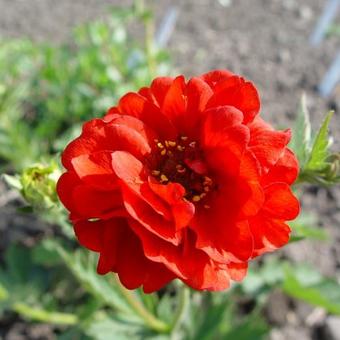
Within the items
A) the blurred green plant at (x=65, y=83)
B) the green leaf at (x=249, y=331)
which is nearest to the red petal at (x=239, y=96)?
the green leaf at (x=249, y=331)

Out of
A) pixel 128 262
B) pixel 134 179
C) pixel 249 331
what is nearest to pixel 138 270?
pixel 128 262

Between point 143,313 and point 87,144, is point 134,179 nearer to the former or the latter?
point 87,144

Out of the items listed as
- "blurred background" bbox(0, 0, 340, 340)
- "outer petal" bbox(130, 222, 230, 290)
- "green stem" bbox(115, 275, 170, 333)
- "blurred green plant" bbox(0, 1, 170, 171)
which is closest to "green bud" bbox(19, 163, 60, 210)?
"blurred background" bbox(0, 0, 340, 340)

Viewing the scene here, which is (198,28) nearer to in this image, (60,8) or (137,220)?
(60,8)

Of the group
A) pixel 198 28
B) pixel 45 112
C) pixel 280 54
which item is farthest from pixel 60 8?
pixel 280 54

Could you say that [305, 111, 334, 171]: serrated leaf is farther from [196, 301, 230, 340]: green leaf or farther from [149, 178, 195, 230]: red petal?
[196, 301, 230, 340]: green leaf

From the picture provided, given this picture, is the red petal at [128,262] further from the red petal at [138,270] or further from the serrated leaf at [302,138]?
the serrated leaf at [302,138]
